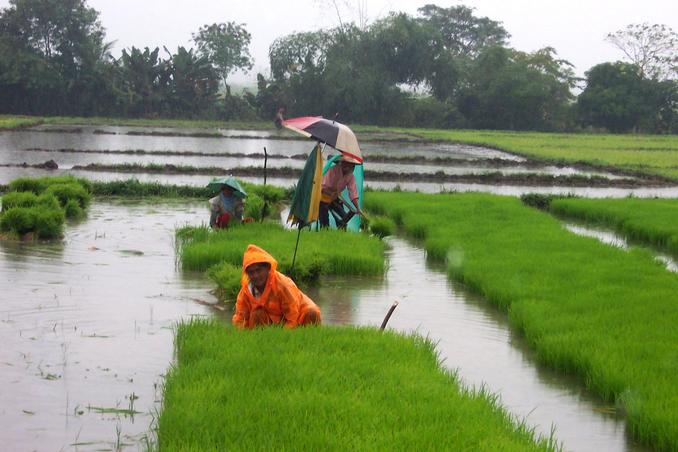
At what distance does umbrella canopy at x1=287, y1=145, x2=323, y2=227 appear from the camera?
20.9ft

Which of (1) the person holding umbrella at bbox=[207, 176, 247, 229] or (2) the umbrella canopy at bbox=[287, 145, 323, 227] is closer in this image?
(2) the umbrella canopy at bbox=[287, 145, 323, 227]

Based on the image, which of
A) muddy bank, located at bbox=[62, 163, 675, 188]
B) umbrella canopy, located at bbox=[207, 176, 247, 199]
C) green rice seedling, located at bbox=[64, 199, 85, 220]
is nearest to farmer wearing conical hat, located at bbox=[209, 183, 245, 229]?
umbrella canopy, located at bbox=[207, 176, 247, 199]

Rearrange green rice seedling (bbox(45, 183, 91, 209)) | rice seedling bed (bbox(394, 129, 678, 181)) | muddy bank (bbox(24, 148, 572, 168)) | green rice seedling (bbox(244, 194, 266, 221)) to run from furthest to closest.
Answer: rice seedling bed (bbox(394, 129, 678, 181)), muddy bank (bbox(24, 148, 572, 168)), green rice seedling (bbox(45, 183, 91, 209)), green rice seedling (bbox(244, 194, 266, 221))

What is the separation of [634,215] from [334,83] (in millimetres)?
30078

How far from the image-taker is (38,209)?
9781mm

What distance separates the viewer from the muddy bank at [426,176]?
58.1ft

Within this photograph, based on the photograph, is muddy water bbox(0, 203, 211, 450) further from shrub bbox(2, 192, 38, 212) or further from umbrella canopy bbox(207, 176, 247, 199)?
umbrella canopy bbox(207, 176, 247, 199)

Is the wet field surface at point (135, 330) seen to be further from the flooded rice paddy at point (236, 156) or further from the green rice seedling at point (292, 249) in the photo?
the flooded rice paddy at point (236, 156)

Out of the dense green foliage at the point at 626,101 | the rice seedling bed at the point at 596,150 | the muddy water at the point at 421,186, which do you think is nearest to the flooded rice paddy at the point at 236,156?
the muddy water at the point at 421,186

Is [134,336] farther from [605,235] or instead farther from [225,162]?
[225,162]

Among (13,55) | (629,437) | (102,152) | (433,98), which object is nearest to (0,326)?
(629,437)

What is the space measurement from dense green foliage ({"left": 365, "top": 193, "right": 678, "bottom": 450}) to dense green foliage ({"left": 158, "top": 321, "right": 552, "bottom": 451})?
2.46 ft

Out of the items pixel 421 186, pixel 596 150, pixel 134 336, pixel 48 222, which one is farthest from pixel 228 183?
pixel 596 150

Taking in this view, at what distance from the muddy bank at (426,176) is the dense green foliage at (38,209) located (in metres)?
5.83
